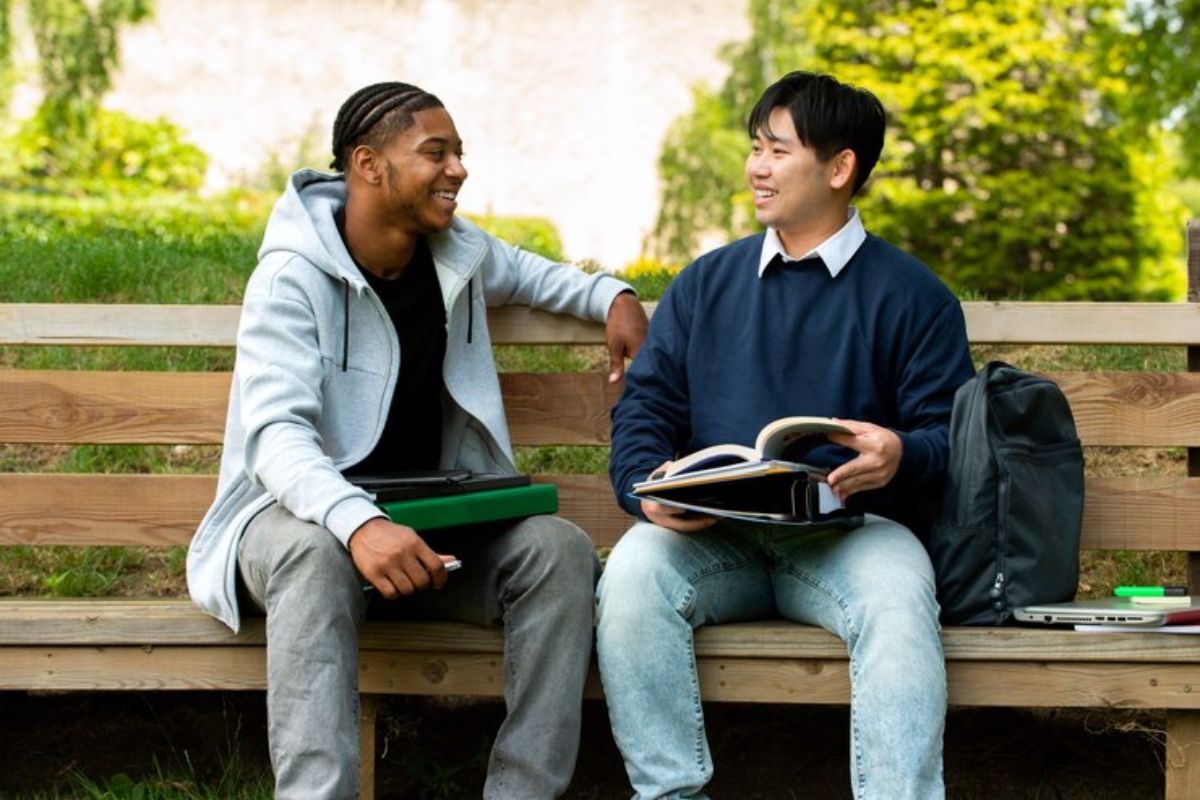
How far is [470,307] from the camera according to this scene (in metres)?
3.98

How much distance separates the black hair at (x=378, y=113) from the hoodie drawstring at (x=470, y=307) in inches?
15.3

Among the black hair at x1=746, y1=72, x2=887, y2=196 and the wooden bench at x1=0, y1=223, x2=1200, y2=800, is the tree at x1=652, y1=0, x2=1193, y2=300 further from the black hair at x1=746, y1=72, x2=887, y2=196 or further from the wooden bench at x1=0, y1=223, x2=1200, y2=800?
the black hair at x1=746, y1=72, x2=887, y2=196

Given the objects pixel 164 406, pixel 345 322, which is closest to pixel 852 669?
pixel 345 322

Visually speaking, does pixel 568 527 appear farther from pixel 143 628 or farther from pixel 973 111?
pixel 973 111

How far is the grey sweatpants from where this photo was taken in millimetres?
3258

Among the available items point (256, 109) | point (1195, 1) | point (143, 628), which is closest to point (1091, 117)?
point (1195, 1)

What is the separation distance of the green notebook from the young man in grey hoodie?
5 centimetres

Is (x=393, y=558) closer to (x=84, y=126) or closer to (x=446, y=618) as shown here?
(x=446, y=618)

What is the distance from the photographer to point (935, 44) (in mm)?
14852

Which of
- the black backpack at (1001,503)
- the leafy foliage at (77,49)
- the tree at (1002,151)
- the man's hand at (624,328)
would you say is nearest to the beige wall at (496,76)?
the leafy foliage at (77,49)

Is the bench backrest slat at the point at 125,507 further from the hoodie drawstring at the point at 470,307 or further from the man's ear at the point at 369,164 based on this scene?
the man's ear at the point at 369,164

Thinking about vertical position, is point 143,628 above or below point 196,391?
below

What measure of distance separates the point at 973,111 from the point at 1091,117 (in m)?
1.46

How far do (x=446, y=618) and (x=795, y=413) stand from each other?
84 centimetres
